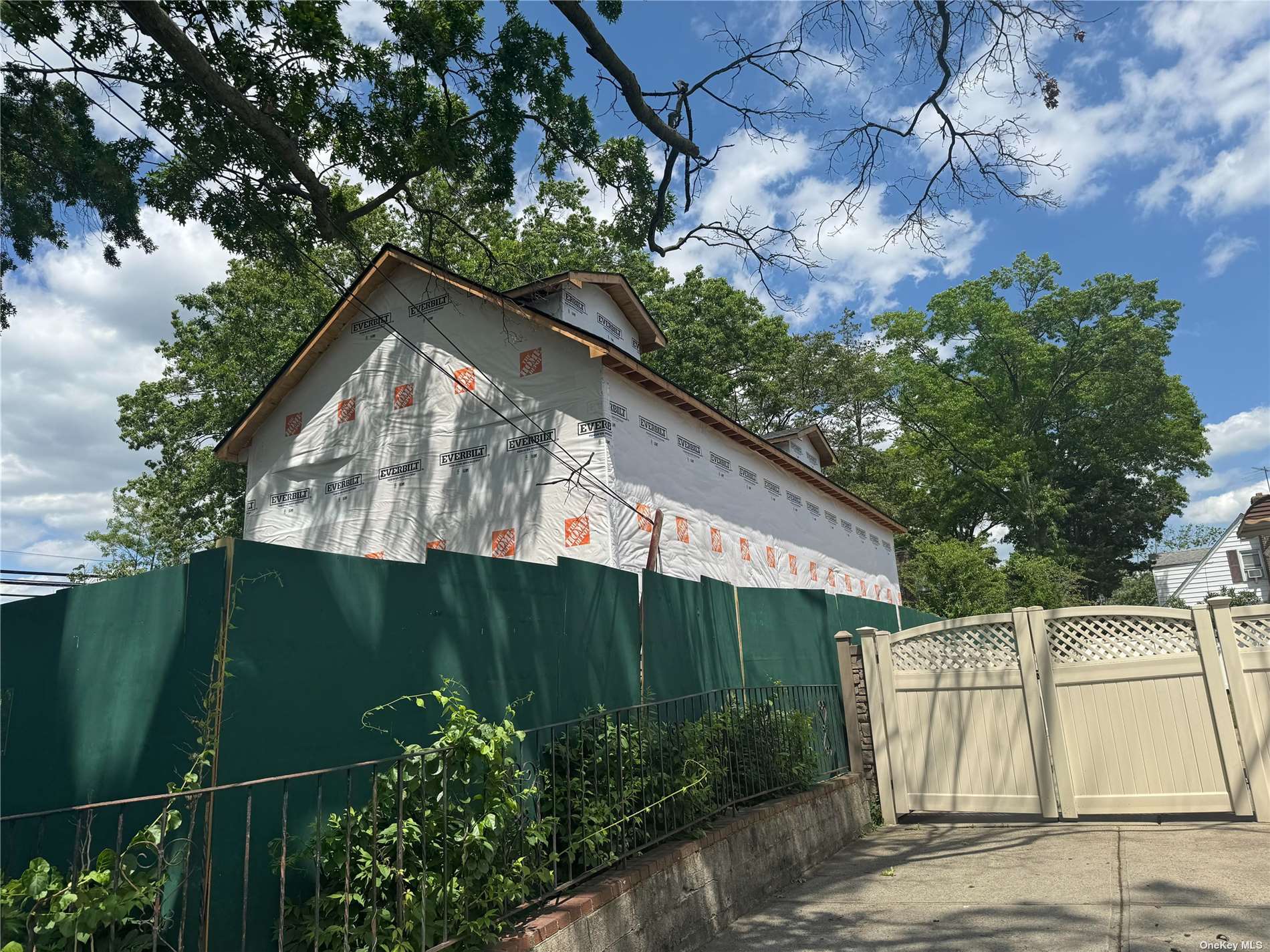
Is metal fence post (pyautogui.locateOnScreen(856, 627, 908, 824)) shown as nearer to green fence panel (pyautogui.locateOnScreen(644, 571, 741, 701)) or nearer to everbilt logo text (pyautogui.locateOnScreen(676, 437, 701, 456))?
green fence panel (pyautogui.locateOnScreen(644, 571, 741, 701))

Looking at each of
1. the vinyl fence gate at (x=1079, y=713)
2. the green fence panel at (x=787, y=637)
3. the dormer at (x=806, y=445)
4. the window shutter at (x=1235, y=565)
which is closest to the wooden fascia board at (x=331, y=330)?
the green fence panel at (x=787, y=637)

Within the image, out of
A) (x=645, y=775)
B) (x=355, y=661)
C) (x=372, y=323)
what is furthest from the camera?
(x=372, y=323)

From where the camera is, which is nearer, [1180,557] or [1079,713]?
[1079,713]

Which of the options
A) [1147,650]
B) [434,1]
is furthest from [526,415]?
[1147,650]

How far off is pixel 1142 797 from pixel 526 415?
9.15 meters

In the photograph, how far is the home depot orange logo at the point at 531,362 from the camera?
13039 millimetres

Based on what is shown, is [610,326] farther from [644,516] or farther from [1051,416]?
[1051,416]

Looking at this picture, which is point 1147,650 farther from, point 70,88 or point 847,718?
point 70,88

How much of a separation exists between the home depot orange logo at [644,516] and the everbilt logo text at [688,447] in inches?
69.7

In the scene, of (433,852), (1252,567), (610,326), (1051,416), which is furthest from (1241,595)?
(433,852)

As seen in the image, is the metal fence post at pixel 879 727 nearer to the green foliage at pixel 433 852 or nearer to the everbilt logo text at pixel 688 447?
the everbilt logo text at pixel 688 447

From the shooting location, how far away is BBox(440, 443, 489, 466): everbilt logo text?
518 inches

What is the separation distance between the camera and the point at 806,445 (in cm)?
2189

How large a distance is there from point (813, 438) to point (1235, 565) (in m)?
30.7
